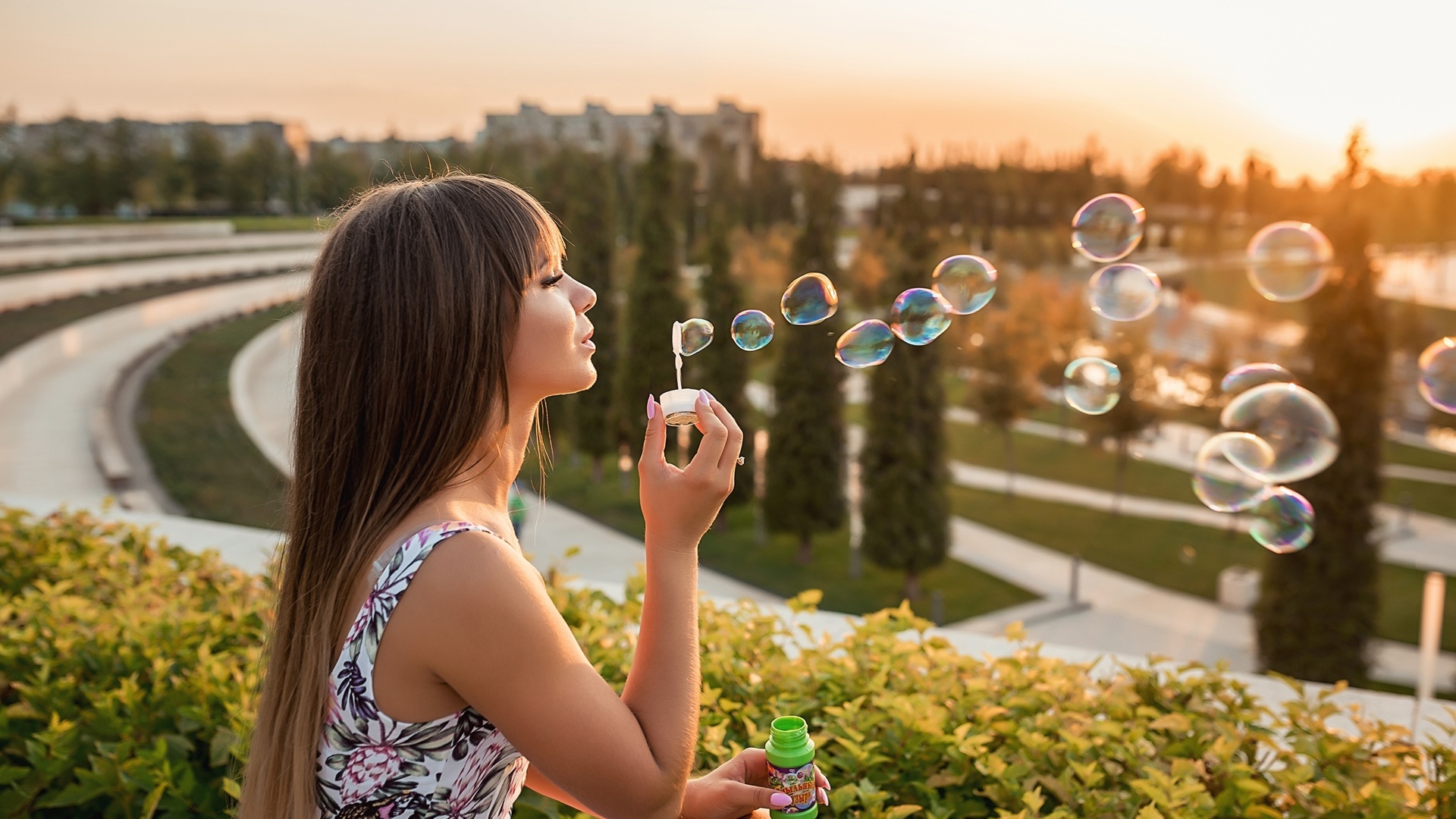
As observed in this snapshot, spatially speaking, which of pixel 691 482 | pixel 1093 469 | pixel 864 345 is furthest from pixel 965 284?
pixel 1093 469

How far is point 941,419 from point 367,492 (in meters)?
13.5

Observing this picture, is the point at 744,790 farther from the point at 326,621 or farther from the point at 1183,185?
the point at 1183,185

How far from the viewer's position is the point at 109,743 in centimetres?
259

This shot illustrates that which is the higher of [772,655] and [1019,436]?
[772,655]

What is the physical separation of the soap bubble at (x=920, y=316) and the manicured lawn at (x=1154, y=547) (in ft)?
38.2

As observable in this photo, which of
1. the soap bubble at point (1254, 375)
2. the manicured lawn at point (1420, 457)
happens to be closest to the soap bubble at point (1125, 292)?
the soap bubble at point (1254, 375)

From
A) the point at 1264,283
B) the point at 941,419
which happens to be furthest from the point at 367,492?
the point at 941,419

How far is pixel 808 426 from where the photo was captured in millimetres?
15273

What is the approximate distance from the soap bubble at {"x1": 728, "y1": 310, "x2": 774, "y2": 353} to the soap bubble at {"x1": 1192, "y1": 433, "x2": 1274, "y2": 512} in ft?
8.21

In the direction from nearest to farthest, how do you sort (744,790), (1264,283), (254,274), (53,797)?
(744,790), (53,797), (1264,283), (254,274)

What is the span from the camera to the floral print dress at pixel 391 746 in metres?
1.41

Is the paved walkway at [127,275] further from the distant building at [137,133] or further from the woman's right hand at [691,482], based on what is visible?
the woman's right hand at [691,482]

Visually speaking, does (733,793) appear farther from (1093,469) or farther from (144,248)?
(144,248)

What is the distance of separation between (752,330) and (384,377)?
1.90 m
